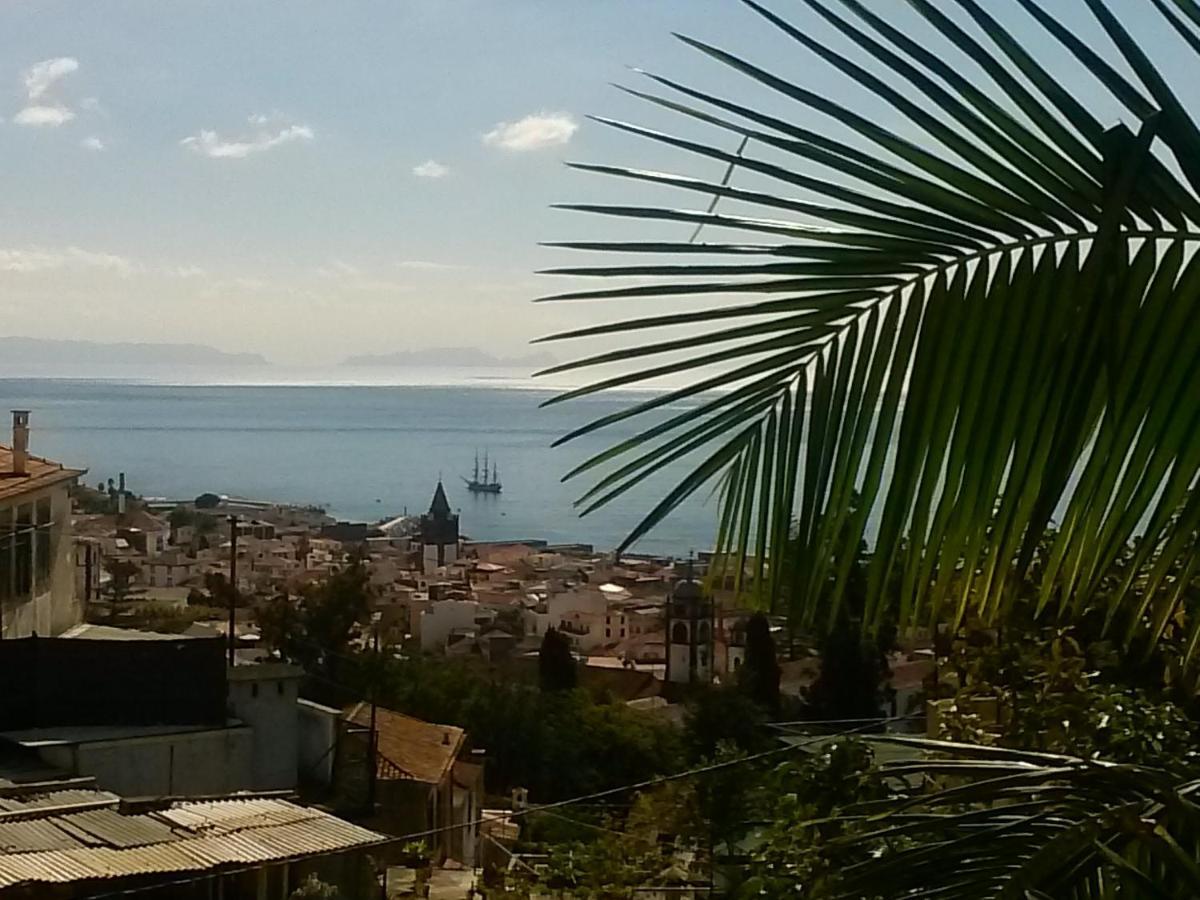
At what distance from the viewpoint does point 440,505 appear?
11305 millimetres

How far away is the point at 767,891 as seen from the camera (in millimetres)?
2230

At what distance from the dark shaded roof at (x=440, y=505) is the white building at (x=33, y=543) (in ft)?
9.37

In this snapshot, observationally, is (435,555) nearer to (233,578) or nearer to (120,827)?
(233,578)

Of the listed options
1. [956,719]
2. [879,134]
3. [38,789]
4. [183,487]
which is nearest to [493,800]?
[38,789]

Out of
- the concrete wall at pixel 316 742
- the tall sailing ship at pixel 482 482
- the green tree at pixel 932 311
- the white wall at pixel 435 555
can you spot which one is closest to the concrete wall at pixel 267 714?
the concrete wall at pixel 316 742

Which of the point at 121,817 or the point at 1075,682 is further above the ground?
the point at 1075,682

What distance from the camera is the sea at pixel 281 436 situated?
35.3ft

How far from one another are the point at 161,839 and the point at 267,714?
243 cm

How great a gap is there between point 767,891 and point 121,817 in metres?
3.24

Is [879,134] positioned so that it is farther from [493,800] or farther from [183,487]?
[183,487]

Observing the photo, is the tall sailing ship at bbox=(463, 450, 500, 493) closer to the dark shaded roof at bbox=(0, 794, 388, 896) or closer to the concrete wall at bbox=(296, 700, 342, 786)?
the concrete wall at bbox=(296, 700, 342, 786)

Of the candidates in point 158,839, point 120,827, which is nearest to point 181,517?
point 120,827

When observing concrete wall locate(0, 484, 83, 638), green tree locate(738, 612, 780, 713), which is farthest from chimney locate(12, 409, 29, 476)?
green tree locate(738, 612, 780, 713)

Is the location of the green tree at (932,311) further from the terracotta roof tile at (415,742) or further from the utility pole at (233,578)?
the utility pole at (233,578)
